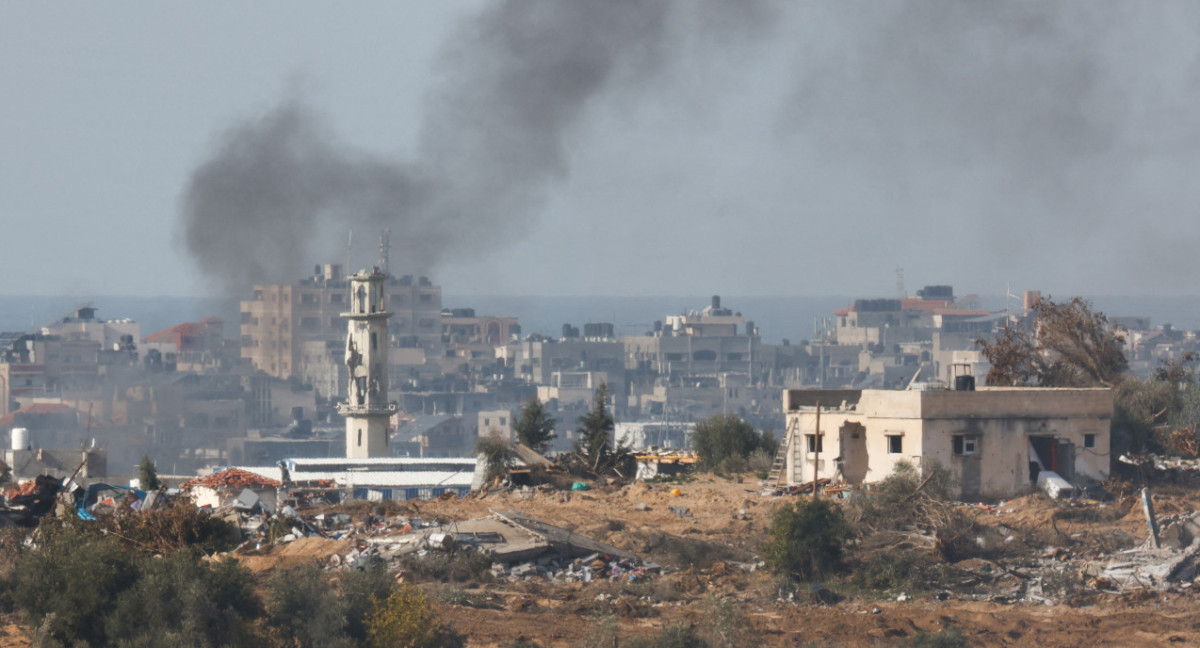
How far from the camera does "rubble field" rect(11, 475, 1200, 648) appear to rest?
66.9 ft

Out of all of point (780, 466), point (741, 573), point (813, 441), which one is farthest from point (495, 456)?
point (741, 573)

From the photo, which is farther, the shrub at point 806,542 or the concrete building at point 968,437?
the concrete building at point 968,437

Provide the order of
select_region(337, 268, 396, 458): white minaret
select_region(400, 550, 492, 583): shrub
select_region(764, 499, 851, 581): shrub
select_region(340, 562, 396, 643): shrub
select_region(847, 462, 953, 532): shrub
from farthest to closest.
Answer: select_region(337, 268, 396, 458): white minaret
select_region(847, 462, 953, 532): shrub
select_region(764, 499, 851, 581): shrub
select_region(400, 550, 492, 583): shrub
select_region(340, 562, 396, 643): shrub

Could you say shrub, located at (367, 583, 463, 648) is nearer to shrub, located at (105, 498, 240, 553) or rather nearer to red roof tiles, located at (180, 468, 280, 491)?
shrub, located at (105, 498, 240, 553)

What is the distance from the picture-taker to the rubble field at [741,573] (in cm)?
2041

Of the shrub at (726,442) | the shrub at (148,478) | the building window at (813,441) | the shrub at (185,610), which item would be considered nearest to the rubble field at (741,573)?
the shrub at (185,610)

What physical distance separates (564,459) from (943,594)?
12.5m

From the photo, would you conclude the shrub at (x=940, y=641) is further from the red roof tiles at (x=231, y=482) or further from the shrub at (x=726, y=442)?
the shrub at (x=726, y=442)

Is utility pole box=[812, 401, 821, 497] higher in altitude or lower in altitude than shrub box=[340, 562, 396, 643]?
higher

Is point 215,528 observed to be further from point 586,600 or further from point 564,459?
point 564,459

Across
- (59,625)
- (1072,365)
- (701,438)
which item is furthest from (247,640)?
(1072,365)

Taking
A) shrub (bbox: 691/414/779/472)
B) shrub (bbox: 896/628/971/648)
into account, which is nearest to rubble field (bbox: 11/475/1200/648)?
shrub (bbox: 896/628/971/648)

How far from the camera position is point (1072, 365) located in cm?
3753

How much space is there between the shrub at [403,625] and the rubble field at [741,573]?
1175 millimetres
